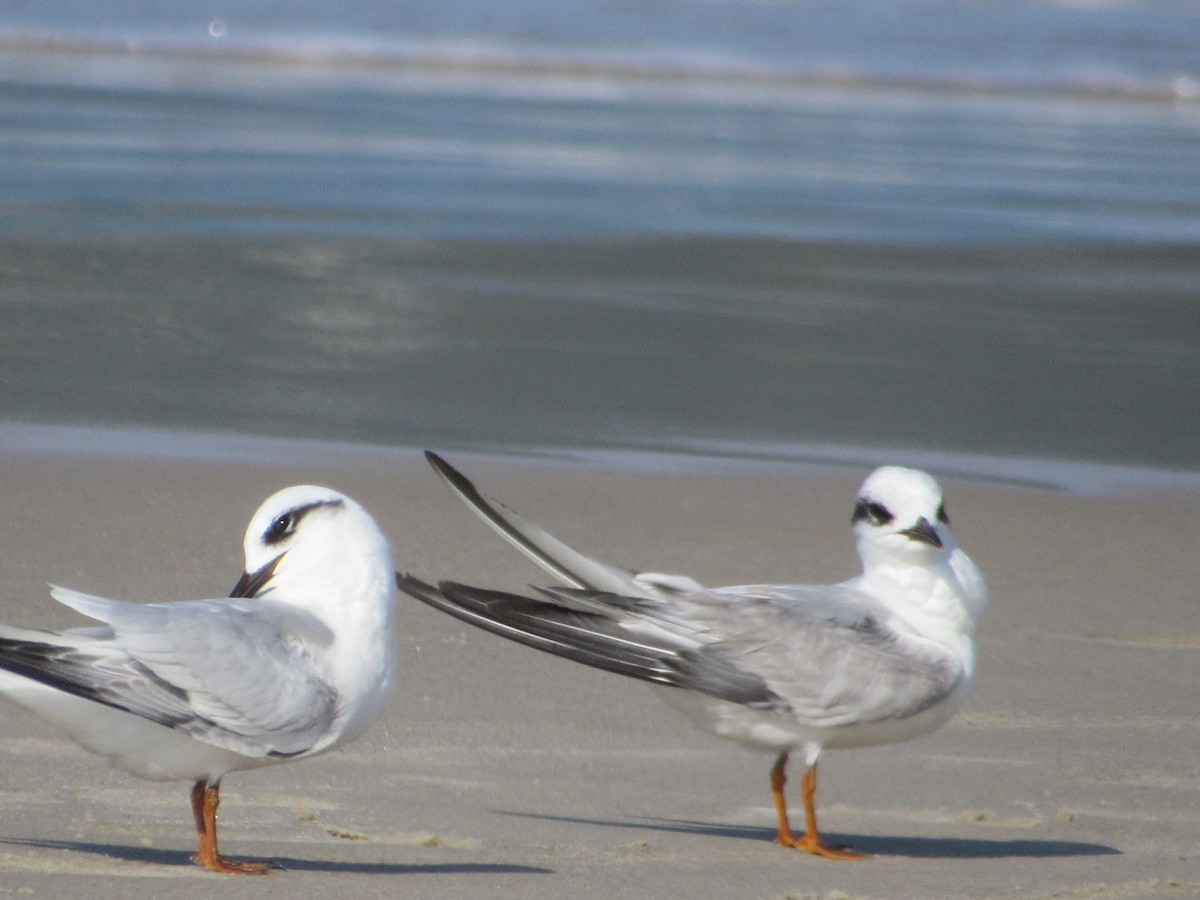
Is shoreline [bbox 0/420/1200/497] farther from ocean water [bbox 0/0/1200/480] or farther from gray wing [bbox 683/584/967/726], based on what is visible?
gray wing [bbox 683/584/967/726]

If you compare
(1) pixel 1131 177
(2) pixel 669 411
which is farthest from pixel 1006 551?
(1) pixel 1131 177

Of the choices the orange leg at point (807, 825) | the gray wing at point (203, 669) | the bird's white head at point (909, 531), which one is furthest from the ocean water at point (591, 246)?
the gray wing at point (203, 669)

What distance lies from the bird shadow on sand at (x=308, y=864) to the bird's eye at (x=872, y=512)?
115cm

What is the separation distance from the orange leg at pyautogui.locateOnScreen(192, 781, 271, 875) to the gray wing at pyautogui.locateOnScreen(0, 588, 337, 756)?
0.49 ft

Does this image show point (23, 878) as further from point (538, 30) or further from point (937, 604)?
point (538, 30)

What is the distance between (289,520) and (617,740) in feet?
3.74

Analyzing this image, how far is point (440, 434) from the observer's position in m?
7.29

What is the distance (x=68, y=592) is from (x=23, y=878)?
0.53 meters

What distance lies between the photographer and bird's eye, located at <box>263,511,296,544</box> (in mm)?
3732

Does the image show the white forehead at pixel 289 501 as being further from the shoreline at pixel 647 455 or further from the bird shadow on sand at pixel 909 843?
the shoreline at pixel 647 455

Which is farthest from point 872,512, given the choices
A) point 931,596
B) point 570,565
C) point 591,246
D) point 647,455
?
point 591,246

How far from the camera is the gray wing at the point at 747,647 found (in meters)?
3.78

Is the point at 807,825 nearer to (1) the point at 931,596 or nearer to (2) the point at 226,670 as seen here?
(1) the point at 931,596

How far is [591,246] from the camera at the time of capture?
434 inches
